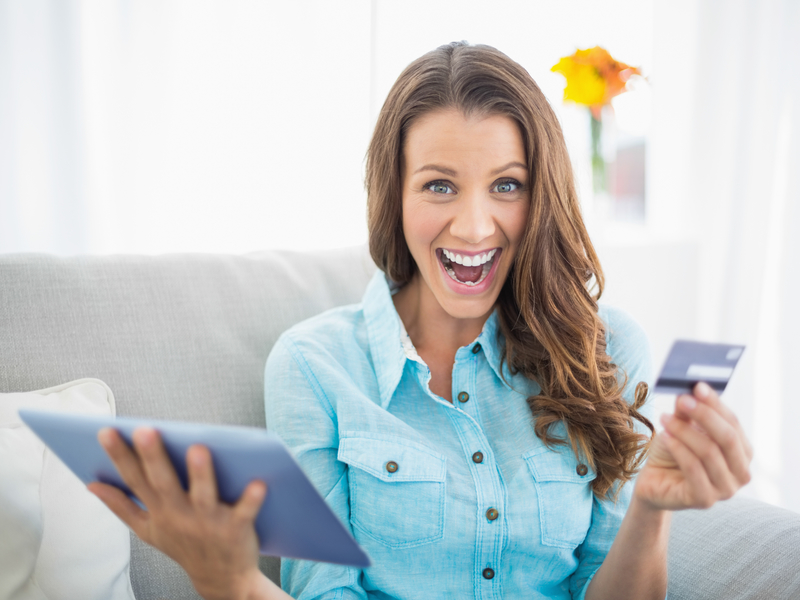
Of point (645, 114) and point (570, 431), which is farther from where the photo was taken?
point (645, 114)

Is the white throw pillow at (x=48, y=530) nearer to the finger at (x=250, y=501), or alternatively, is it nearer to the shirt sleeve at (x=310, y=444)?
the shirt sleeve at (x=310, y=444)

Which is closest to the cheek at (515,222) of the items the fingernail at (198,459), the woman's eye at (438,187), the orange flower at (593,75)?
the woman's eye at (438,187)

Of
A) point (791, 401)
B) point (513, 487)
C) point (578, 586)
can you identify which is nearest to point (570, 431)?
point (513, 487)

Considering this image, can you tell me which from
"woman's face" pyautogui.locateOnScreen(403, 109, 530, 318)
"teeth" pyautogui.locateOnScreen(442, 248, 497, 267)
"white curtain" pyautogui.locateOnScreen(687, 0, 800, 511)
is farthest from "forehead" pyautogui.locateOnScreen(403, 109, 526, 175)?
"white curtain" pyautogui.locateOnScreen(687, 0, 800, 511)

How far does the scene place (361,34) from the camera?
2166 mm

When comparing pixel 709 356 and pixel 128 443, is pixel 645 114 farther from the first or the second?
pixel 128 443

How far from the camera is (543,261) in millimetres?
1188

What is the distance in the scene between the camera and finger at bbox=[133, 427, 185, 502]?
0.63 m

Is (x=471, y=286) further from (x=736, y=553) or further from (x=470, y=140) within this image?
(x=736, y=553)

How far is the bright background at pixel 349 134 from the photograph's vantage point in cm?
176

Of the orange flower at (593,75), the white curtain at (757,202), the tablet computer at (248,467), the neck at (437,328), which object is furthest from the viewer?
the white curtain at (757,202)

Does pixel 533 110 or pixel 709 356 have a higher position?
pixel 533 110

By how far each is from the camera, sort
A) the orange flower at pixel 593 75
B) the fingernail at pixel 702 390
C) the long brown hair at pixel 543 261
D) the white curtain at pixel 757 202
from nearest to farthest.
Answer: the fingernail at pixel 702 390 < the long brown hair at pixel 543 261 < the orange flower at pixel 593 75 < the white curtain at pixel 757 202

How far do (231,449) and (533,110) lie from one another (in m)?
0.79
